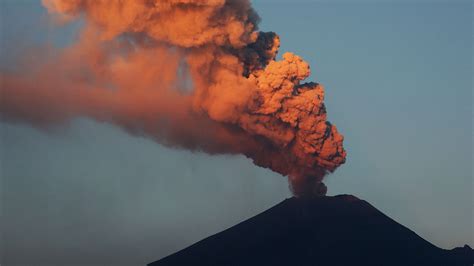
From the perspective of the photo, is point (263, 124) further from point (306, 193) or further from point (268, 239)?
point (268, 239)

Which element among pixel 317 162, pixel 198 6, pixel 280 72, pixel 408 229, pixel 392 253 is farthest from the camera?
pixel 408 229

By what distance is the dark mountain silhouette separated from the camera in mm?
61469

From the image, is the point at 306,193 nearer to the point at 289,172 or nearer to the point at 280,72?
the point at 289,172

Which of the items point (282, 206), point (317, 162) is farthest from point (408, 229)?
point (317, 162)

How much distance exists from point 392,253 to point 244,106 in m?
17.0

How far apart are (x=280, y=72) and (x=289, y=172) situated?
24.3 ft

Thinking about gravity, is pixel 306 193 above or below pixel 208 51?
below

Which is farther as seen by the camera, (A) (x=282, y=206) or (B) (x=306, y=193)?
(A) (x=282, y=206)

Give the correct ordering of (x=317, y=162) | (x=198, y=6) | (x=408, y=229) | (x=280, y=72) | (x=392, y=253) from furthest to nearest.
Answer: (x=408, y=229), (x=392, y=253), (x=317, y=162), (x=280, y=72), (x=198, y=6)

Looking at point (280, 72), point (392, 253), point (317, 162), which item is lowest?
point (392, 253)

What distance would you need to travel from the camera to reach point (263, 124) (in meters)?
54.2

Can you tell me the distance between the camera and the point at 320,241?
62.8 m

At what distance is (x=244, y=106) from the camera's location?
173 feet

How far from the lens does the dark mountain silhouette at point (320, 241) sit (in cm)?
6147
